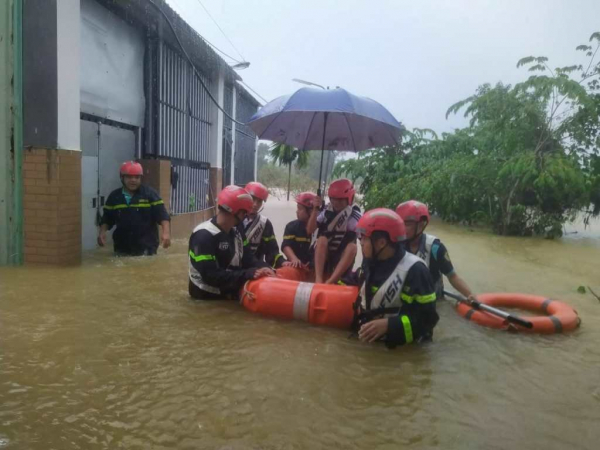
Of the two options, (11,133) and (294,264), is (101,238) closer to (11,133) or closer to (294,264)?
(11,133)

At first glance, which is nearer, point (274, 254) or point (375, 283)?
point (375, 283)

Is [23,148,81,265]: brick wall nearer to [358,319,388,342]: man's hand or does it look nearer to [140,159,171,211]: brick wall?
[140,159,171,211]: brick wall

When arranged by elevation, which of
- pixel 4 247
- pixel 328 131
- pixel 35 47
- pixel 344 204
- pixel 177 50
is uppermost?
pixel 177 50

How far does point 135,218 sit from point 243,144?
1086cm

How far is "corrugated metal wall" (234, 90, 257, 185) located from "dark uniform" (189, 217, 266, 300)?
11.4 m

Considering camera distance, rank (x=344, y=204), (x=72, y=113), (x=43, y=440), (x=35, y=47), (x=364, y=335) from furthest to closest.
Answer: (x=72, y=113) < (x=35, y=47) < (x=344, y=204) < (x=364, y=335) < (x=43, y=440)

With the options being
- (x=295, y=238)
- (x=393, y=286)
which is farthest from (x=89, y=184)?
(x=393, y=286)

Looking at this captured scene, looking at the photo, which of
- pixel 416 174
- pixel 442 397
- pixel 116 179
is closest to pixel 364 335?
pixel 442 397

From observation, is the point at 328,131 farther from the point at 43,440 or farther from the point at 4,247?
the point at 43,440

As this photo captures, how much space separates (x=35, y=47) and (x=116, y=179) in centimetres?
292

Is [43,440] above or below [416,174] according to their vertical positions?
below

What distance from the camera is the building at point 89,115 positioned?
19.3 feet

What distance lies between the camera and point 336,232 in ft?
18.1

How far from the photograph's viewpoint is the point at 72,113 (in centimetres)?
629
